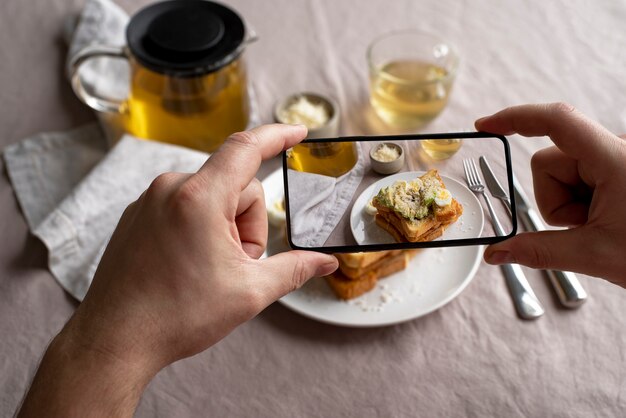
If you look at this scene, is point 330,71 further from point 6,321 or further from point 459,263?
point 6,321

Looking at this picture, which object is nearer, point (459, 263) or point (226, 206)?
point (226, 206)

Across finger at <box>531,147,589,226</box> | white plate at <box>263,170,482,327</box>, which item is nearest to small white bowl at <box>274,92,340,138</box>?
white plate at <box>263,170,482,327</box>

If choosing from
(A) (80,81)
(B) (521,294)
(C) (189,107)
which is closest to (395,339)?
(B) (521,294)

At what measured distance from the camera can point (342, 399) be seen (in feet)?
2.28

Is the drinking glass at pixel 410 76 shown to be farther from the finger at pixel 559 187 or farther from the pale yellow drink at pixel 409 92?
the finger at pixel 559 187

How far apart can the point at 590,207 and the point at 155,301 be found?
0.41 m

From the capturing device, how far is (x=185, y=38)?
32.6 inches

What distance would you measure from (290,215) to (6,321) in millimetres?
401

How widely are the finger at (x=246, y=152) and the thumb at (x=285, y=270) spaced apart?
0.07 m

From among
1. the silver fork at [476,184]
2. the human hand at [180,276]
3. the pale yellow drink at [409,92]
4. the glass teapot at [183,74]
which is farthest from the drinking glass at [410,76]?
the human hand at [180,276]

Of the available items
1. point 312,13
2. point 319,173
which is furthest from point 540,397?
point 312,13

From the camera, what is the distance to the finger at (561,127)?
0.62 meters

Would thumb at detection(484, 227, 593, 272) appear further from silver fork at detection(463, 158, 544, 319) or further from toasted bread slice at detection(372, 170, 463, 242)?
silver fork at detection(463, 158, 544, 319)

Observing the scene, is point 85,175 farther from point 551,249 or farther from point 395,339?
point 551,249
